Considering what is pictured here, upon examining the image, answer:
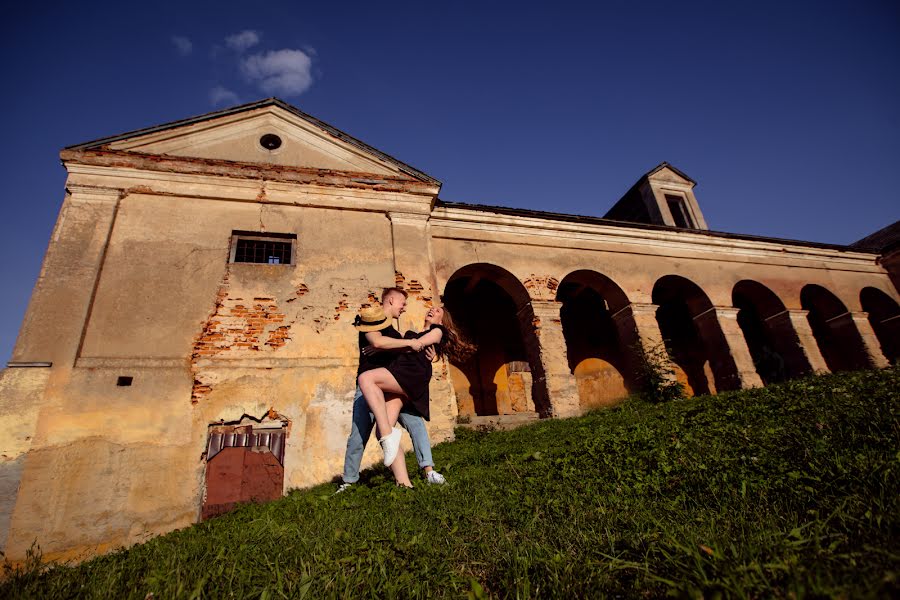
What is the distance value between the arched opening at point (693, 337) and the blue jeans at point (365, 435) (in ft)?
32.8

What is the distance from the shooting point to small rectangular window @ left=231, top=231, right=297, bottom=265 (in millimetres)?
8789

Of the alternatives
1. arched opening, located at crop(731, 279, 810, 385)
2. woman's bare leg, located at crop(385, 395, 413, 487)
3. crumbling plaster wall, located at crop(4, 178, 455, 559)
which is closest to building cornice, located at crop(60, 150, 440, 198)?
crumbling plaster wall, located at crop(4, 178, 455, 559)

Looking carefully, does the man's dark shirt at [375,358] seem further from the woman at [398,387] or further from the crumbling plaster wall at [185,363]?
the crumbling plaster wall at [185,363]

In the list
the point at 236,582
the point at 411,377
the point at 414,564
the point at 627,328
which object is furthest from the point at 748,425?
the point at 627,328

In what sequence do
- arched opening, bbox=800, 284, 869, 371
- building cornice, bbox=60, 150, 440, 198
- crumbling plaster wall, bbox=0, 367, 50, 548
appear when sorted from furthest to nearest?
1. arched opening, bbox=800, 284, 869, 371
2. building cornice, bbox=60, 150, 440, 198
3. crumbling plaster wall, bbox=0, 367, 50, 548

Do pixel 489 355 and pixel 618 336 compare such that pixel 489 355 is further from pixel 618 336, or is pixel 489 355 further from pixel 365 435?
pixel 365 435

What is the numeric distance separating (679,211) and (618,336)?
22.0 ft

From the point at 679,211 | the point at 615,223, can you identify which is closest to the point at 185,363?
the point at 615,223

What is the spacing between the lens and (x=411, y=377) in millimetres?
4230

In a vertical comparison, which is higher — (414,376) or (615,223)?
(615,223)

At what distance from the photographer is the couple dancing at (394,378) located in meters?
4.09

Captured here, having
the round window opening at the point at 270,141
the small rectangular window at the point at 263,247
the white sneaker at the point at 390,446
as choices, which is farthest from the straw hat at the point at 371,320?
the round window opening at the point at 270,141

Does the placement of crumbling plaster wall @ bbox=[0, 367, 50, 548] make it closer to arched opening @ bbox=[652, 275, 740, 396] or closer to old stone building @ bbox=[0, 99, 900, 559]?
old stone building @ bbox=[0, 99, 900, 559]

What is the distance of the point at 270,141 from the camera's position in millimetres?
10250
